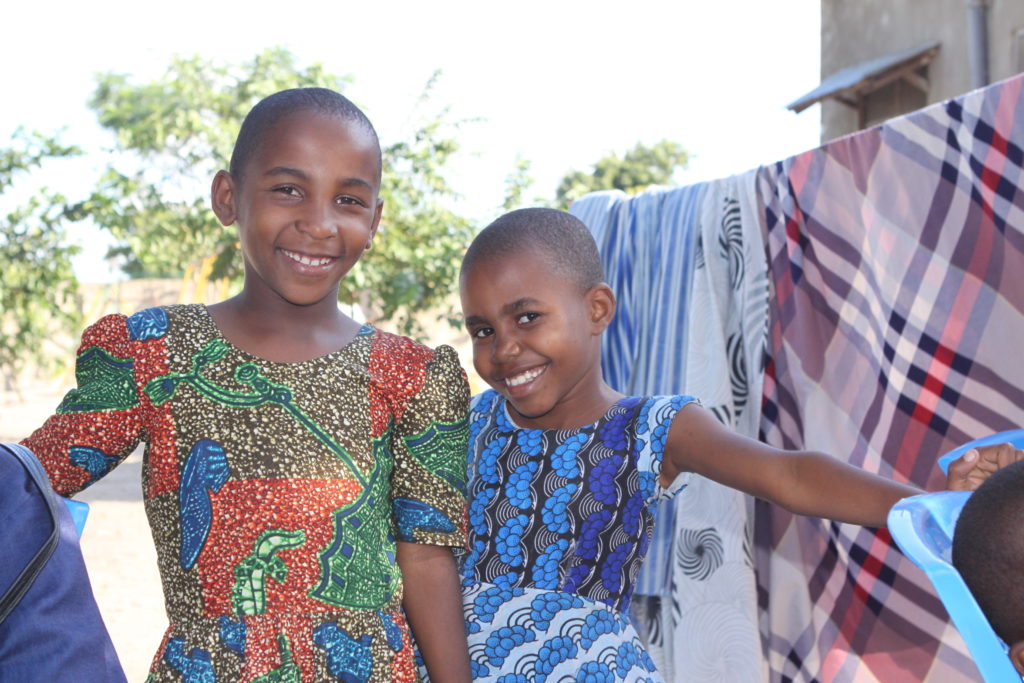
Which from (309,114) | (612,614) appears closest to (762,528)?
(612,614)

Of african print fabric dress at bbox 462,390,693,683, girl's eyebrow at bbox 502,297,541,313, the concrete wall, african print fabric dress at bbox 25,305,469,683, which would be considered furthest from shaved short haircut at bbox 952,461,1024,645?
the concrete wall

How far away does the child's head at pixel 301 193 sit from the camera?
160 centimetres

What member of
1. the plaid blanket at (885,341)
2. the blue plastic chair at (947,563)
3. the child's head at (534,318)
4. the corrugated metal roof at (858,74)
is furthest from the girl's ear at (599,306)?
the corrugated metal roof at (858,74)

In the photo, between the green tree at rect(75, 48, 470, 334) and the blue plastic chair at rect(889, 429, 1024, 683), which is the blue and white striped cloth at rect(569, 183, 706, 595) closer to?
the blue plastic chair at rect(889, 429, 1024, 683)

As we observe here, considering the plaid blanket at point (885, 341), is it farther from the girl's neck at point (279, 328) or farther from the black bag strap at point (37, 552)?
the black bag strap at point (37, 552)

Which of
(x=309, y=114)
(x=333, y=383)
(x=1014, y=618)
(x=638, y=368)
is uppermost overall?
(x=309, y=114)

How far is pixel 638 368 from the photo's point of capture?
2930 mm

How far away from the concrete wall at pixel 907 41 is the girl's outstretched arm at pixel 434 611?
609 cm

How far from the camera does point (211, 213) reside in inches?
344

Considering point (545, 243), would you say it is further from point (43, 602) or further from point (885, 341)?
point (43, 602)

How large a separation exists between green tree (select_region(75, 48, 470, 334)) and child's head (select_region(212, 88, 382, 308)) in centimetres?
656

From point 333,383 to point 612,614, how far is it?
59 cm

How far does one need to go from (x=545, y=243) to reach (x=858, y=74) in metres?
7.20

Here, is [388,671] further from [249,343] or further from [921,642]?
[921,642]
